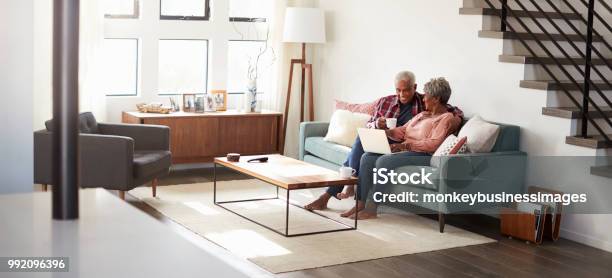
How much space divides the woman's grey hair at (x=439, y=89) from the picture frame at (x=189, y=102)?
263 centimetres

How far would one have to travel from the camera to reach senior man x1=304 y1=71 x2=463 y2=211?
6.35 metres

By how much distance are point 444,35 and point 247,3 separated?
2377 mm

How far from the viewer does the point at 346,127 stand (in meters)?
7.14

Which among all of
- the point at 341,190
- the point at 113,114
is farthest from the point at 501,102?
the point at 113,114

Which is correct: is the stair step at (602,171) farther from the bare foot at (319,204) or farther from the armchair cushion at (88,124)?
the armchair cushion at (88,124)

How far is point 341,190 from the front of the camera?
634 centimetres

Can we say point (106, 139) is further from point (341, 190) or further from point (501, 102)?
point (501, 102)

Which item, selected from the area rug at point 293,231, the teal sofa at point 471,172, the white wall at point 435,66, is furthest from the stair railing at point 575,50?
the area rug at point 293,231

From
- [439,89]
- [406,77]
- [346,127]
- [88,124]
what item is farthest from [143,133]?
[439,89]

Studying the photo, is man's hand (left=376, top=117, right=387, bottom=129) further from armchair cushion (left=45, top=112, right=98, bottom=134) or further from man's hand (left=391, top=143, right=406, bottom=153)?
armchair cushion (left=45, top=112, right=98, bottom=134)

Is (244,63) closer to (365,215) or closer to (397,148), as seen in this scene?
(397,148)

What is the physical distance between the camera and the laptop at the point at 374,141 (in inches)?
243

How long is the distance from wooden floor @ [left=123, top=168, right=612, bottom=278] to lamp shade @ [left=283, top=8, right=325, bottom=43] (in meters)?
2.94

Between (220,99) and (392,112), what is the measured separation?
2150 millimetres
